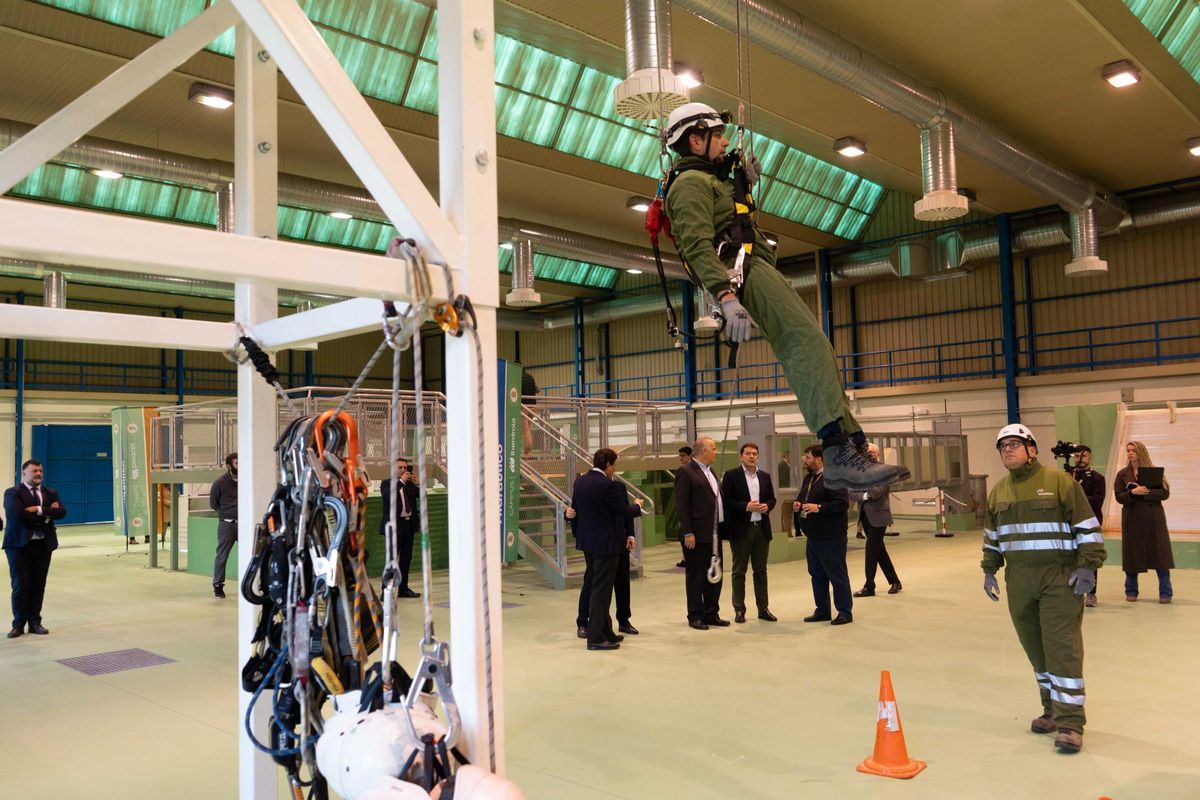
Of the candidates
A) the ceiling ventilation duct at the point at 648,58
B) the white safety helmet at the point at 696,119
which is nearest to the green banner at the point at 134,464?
the ceiling ventilation duct at the point at 648,58

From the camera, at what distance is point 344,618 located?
277 centimetres

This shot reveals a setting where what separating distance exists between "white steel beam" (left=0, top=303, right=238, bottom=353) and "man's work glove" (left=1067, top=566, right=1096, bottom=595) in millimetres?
4791

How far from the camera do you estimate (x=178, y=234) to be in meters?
2.09

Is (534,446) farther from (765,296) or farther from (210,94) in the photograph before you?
Answer: (765,296)

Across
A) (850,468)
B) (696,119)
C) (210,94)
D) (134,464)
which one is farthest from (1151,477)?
(134,464)

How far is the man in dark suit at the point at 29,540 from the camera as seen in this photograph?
962cm

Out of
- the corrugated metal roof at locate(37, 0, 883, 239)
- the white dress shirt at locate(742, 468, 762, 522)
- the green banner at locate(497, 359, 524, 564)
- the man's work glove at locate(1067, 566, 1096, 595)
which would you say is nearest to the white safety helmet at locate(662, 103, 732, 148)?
the man's work glove at locate(1067, 566, 1096, 595)

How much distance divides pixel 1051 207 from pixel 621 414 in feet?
42.7

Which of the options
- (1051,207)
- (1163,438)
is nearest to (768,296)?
(1163,438)

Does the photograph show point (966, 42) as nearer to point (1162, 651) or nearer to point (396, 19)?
point (396, 19)

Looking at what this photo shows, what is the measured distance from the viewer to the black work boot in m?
3.47

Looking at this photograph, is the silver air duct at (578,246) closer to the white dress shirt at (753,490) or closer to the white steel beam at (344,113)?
the white dress shirt at (753,490)

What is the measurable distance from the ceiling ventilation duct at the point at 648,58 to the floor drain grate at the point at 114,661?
738 cm

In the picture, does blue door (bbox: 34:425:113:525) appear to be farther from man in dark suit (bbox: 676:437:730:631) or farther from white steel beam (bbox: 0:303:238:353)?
white steel beam (bbox: 0:303:238:353)
